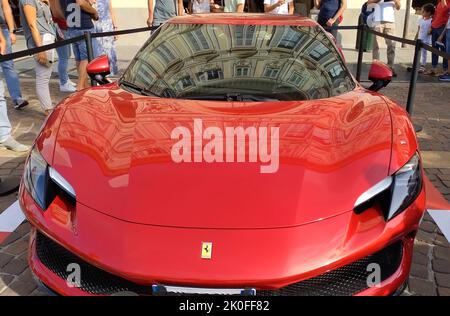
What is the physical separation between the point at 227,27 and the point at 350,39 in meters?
9.64

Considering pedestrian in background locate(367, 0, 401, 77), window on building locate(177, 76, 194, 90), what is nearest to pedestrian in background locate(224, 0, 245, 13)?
pedestrian in background locate(367, 0, 401, 77)

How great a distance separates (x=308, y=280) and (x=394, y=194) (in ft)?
1.94

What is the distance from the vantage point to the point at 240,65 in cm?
295

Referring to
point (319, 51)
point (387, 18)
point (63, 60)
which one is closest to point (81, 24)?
point (63, 60)

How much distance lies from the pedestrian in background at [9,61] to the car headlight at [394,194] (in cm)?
517

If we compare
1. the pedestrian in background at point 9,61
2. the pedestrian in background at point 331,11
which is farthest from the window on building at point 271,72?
the pedestrian in background at point 331,11

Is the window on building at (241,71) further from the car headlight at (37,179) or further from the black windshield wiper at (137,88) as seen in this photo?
the car headlight at (37,179)

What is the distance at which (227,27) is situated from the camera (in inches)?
132

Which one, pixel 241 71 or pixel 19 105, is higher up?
pixel 241 71

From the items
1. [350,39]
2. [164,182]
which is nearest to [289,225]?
[164,182]

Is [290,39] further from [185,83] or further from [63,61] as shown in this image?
[63,61]

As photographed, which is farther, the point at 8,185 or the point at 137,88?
the point at 8,185
